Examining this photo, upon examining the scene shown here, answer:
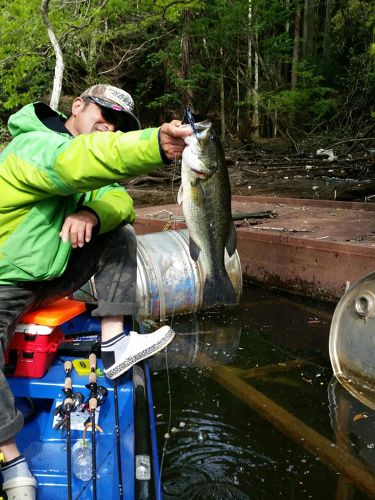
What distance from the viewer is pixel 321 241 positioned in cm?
620

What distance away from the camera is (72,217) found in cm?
265

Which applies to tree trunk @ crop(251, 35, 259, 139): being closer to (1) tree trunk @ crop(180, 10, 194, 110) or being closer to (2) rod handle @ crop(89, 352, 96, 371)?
(1) tree trunk @ crop(180, 10, 194, 110)

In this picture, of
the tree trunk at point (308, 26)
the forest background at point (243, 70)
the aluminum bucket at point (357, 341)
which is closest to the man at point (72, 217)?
the aluminum bucket at point (357, 341)

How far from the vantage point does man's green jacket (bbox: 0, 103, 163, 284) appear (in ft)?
7.02

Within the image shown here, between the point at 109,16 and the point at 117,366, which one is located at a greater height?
the point at 109,16

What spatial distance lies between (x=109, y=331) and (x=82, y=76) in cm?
2434

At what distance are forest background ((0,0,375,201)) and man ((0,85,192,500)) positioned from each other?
52.8 feet

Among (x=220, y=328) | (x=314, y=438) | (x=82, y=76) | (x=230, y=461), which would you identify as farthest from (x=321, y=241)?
(x=82, y=76)

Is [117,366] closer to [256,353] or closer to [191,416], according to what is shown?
[191,416]

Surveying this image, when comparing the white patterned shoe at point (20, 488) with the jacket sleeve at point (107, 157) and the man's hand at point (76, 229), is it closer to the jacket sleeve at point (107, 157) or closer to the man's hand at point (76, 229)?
the man's hand at point (76, 229)

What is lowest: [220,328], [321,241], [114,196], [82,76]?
[220,328]

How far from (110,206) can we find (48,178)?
0.77m

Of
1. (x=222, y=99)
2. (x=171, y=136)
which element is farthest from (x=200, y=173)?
(x=222, y=99)

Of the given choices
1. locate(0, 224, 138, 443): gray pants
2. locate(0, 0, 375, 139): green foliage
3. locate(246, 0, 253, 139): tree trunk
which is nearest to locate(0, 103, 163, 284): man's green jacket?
locate(0, 224, 138, 443): gray pants
